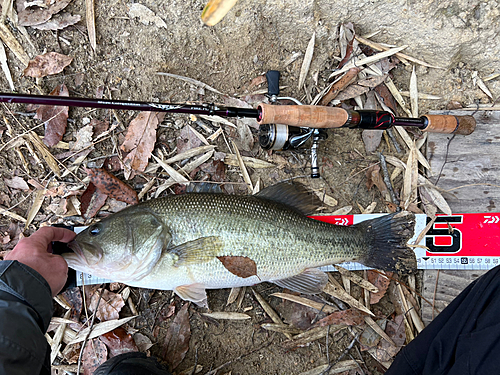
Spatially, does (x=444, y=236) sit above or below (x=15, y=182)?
A: above

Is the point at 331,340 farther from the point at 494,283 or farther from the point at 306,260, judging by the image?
the point at 494,283

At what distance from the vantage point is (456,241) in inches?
115

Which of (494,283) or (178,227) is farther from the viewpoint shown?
(178,227)

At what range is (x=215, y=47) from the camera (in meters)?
2.82

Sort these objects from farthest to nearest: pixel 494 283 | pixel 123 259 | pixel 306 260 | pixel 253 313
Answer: pixel 253 313
pixel 306 260
pixel 123 259
pixel 494 283

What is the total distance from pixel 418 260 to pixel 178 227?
2.21 m

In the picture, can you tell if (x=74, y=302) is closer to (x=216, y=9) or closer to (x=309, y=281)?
(x=309, y=281)

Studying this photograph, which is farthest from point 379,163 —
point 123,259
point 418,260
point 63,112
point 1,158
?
point 1,158

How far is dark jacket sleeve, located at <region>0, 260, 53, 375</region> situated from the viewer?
1698mm

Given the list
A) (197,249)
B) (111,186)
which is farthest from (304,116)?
(111,186)

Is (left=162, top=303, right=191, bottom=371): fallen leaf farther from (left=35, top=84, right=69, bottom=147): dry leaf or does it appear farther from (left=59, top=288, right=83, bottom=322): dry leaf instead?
(left=35, top=84, right=69, bottom=147): dry leaf

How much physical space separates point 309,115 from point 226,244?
3.83 feet

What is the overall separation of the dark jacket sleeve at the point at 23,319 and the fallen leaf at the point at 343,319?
2.16 m

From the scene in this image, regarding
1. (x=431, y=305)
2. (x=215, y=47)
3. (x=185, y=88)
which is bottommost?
(x=431, y=305)
